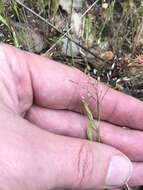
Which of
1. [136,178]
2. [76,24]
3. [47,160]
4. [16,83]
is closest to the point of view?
[47,160]

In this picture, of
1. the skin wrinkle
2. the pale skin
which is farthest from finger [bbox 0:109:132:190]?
the skin wrinkle

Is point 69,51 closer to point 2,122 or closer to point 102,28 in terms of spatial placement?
point 102,28

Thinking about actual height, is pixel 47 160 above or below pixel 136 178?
above

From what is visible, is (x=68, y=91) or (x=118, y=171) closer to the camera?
(x=118, y=171)

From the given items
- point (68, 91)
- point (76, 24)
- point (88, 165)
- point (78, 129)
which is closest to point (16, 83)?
point (68, 91)

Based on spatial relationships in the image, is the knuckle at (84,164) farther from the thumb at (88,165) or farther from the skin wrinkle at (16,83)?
the skin wrinkle at (16,83)

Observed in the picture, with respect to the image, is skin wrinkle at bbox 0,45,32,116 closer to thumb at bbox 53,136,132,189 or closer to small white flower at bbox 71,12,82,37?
thumb at bbox 53,136,132,189

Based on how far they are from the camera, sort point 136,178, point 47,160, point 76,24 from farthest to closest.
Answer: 1. point 76,24
2. point 136,178
3. point 47,160

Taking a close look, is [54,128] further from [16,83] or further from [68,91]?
[16,83]
